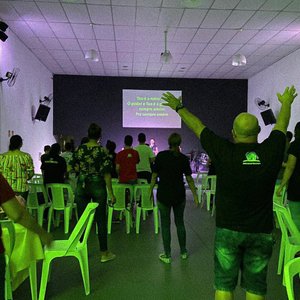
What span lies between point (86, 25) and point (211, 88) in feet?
20.3

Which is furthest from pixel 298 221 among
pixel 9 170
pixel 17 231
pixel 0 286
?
pixel 9 170

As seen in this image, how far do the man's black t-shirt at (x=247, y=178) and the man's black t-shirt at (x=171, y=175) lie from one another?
1742mm

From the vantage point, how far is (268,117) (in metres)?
9.91

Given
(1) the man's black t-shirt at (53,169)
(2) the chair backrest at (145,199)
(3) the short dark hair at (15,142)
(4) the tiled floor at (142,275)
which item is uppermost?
(3) the short dark hair at (15,142)

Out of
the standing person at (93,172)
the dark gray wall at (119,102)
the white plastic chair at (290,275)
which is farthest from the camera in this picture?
the dark gray wall at (119,102)

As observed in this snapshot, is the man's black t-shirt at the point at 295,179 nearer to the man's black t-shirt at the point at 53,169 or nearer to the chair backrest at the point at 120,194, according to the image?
the chair backrest at the point at 120,194

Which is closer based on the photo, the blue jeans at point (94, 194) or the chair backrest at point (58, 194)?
the blue jeans at point (94, 194)

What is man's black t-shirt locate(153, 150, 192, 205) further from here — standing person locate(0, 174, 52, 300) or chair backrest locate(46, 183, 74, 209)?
standing person locate(0, 174, 52, 300)

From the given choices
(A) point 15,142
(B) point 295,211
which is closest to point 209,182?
(B) point 295,211

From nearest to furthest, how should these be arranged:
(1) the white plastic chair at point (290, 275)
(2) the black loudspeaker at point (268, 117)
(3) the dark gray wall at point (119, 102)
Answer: (1) the white plastic chair at point (290, 275)
(2) the black loudspeaker at point (268, 117)
(3) the dark gray wall at point (119, 102)

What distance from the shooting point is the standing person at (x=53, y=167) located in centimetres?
550

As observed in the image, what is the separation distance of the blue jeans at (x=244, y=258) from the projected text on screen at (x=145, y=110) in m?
9.88

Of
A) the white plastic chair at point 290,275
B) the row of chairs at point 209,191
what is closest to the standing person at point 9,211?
the white plastic chair at point 290,275

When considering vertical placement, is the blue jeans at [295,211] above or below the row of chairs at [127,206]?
above
